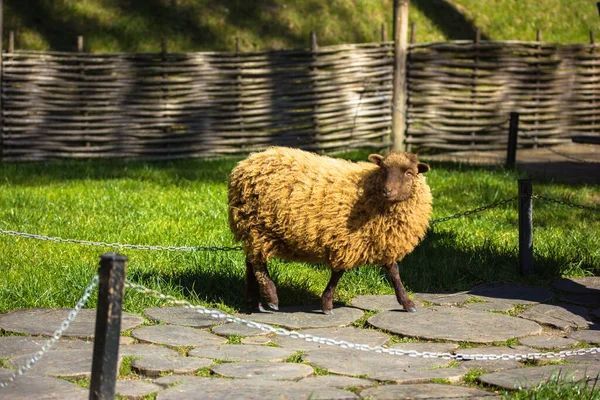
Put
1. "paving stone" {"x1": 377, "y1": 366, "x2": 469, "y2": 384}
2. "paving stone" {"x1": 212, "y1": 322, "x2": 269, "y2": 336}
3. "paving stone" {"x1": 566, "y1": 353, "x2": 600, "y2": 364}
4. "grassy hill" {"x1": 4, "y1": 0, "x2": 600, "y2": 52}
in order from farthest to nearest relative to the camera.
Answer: "grassy hill" {"x1": 4, "y1": 0, "x2": 600, "y2": 52}
"paving stone" {"x1": 212, "y1": 322, "x2": 269, "y2": 336}
"paving stone" {"x1": 566, "y1": 353, "x2": 600, "y2": 364}
"paving stone" {"x1": 377, "y1": 366, "x2": 469, "y2": 384}

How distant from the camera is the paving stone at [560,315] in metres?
5.46

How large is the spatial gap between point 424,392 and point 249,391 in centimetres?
77

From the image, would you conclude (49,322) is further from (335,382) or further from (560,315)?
(560,315)

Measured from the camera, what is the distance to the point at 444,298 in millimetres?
6078

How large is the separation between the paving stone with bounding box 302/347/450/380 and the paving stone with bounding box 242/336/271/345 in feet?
1.06

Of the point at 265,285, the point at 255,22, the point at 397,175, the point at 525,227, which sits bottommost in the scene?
→ the point at 265,285

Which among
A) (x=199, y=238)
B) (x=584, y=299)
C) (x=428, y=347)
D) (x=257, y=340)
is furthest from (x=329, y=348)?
(x=199, y=238)

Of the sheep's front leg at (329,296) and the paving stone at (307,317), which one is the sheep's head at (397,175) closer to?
the sheep's front leg at (329,296)

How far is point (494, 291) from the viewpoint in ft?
20.5

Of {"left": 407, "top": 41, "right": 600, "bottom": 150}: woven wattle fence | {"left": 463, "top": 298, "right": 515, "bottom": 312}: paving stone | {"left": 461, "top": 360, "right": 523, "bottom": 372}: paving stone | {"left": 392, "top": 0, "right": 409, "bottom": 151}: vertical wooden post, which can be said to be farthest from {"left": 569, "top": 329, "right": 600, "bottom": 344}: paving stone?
{"left": 407, "top": 41, "right": 600, "bottom": 150}: woven wattle fence

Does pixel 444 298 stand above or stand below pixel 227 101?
below

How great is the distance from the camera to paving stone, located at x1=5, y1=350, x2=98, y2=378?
4.21 metres

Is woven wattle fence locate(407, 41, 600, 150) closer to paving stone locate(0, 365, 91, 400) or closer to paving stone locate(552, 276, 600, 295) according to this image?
paving stone locate(552, 276, 600, 295)

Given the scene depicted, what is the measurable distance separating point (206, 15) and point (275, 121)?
6.78 m
